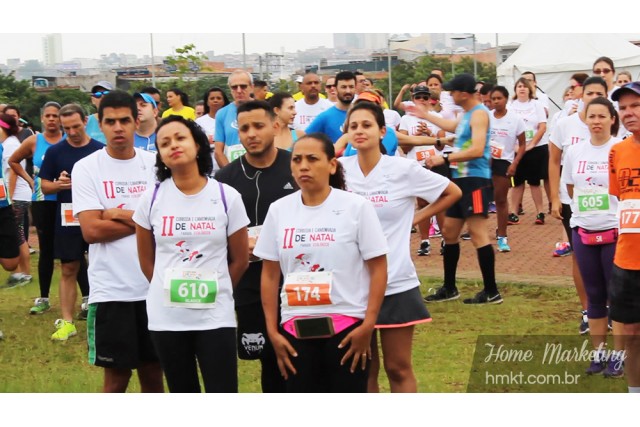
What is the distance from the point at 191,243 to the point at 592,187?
12.3 ft

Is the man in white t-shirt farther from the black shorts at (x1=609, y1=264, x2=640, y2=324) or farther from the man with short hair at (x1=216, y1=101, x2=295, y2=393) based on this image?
the black shorts at (x1=609, y1=264, x2=640, y2=324)

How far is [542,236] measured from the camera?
15008 millimetres

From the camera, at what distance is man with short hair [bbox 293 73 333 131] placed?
12742mm

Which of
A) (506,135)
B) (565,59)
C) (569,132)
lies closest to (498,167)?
(506,135)

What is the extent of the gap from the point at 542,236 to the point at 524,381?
26.1 feet

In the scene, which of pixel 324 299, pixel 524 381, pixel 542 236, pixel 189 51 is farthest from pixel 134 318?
pixel 189 51

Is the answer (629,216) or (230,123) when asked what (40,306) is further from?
(629,216)

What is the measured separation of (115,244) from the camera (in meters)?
6.17

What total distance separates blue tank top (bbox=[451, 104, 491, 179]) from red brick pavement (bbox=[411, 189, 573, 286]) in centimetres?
171

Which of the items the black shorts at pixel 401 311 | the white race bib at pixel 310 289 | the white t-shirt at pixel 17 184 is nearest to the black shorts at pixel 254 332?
the black shorts at pixel 401 311

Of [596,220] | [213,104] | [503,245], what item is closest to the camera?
[596,220]

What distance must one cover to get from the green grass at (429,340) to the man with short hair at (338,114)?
2.02 meters

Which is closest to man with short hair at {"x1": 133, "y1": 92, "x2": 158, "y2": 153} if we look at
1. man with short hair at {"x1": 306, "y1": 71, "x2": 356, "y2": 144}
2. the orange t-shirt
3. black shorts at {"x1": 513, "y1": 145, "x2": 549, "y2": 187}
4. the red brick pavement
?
man with short hair at {"x1": 306, "y1": 71, "x2": 356, "y2": 144}

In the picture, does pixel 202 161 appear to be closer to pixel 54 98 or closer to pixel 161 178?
pixel 161 178
